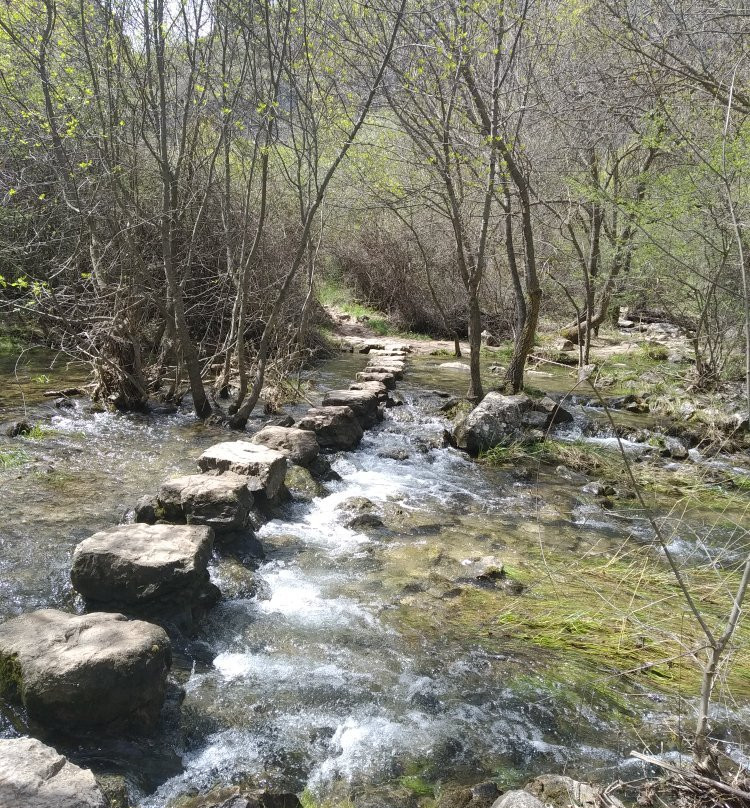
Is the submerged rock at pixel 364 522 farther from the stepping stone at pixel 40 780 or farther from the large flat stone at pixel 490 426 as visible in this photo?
the stepping stone at pixel 40 780

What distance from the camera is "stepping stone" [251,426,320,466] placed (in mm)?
6465

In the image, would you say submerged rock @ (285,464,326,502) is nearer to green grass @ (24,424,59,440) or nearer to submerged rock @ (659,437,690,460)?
green grass @ (24,424,59,440)

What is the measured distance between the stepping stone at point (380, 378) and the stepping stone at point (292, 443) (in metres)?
4.16

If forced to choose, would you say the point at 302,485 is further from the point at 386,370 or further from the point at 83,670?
the point at 386,370

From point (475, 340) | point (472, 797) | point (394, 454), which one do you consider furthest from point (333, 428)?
point (472, 797)

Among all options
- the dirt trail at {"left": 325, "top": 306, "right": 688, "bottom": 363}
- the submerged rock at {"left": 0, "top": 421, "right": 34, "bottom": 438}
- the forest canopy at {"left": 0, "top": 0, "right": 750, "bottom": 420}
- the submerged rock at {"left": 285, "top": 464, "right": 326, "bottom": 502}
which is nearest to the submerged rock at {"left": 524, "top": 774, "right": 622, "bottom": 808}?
the forest canopy at {"left": 0, "top": 0, "right": 750, "bottom": 420}

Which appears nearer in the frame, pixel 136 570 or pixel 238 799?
pixel 238 799

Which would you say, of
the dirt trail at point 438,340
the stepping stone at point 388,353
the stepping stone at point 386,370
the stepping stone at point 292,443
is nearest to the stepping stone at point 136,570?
the stepping stone at point 292,443

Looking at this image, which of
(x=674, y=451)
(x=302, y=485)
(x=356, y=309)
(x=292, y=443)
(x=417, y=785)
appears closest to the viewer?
(x=417, y=785)

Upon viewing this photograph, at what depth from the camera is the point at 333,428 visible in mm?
7578

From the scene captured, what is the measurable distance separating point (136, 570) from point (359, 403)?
5.23 metres

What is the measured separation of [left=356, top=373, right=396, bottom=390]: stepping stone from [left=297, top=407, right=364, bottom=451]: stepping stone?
3.11 metres

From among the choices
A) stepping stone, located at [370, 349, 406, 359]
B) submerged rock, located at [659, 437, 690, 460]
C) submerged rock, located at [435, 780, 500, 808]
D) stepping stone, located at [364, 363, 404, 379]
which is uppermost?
stepping stone, located at [370, 349, 406, 359]

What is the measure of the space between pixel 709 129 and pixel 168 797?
34.7ft
